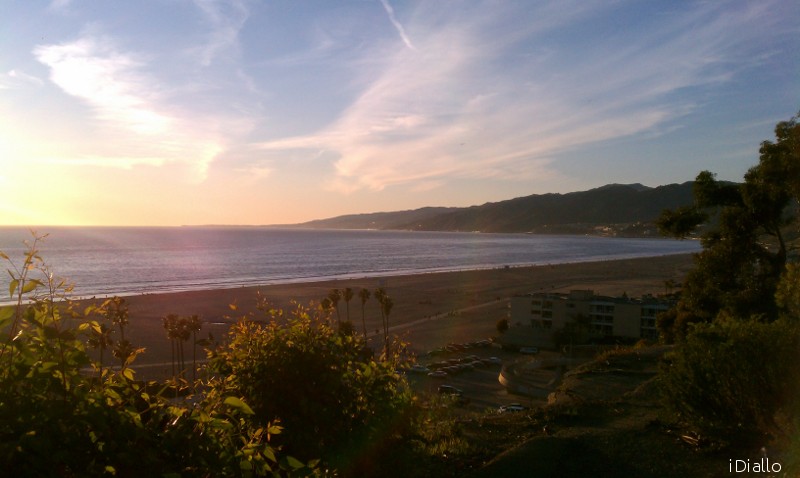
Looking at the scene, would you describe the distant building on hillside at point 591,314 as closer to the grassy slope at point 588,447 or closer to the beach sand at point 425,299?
the beach sand at point 425,299

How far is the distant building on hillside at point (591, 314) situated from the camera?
121ft

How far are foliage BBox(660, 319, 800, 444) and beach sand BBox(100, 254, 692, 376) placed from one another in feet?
70.8

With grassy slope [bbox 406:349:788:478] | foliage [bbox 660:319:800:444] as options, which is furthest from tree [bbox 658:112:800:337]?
foliage [bbox 660:319:800:444]

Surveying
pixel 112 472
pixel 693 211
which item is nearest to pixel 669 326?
pixel 693 211

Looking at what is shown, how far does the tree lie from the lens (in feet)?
49.4

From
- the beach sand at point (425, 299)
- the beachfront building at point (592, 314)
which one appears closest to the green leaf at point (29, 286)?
the beach sand at point (425, 299)

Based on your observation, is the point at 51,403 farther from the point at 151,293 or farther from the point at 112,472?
the point at 151,293

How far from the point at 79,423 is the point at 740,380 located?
23.6ft

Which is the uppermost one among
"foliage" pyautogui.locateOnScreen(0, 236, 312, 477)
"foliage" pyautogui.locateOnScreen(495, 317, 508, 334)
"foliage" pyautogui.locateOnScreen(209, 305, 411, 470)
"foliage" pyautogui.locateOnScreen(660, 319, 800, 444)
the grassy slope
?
"foliage" pyautogui.locateOnScreen(0, 236, 312, 477)

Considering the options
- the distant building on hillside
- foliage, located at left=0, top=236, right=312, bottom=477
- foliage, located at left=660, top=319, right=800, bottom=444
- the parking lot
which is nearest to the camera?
foliage, located at left=0, top=236, right=312, bottom=477

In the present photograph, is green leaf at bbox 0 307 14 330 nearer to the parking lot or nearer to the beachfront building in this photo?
the parking lot

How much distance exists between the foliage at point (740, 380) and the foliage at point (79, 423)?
618cm

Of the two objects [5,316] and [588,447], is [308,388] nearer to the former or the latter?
[5,316]

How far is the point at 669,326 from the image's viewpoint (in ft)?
67.9
